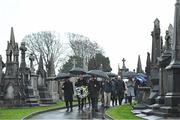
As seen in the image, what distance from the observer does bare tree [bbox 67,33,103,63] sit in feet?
315

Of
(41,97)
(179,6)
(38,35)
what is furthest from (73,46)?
(179,6)

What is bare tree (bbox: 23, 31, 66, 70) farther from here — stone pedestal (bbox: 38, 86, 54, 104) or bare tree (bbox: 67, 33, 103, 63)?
stone pedestal (bbox: 38, 86, 54, 104)

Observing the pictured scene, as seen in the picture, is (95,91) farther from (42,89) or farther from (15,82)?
(42,89)

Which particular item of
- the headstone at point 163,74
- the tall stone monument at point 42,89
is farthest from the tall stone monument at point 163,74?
the tall stone monument at point 42,89

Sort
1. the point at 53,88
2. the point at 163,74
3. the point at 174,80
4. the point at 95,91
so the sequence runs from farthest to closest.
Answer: the point at 53,88, the point at 95,91, the point at 163,74, the point at 174,80

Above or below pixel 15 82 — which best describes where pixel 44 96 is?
below

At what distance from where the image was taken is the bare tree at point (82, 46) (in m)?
96.1

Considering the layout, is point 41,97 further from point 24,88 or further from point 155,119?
point 155,119

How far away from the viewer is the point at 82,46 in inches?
3802

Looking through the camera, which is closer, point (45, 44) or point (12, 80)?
point (12, 80)

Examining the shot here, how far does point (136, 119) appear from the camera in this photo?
20172mm

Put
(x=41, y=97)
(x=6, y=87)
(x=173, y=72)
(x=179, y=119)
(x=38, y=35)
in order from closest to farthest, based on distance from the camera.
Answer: (x=179, y=119), (x=173, y=72), (x=6, y=87), (x=41, y=97), (x=38, y=35)

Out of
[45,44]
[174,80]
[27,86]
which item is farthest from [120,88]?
[45,44]

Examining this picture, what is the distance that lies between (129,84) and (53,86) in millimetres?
15869
